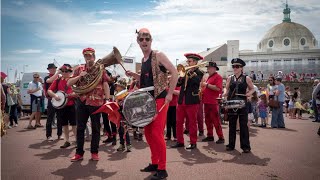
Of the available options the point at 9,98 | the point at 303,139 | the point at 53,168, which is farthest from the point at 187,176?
the point at 9,98

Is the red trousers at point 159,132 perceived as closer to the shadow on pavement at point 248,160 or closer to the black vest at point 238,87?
the shadow on pavement at point 248,160

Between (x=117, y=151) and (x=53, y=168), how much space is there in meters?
1.81

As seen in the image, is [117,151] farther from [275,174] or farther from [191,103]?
[275,174]

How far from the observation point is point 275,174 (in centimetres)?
501

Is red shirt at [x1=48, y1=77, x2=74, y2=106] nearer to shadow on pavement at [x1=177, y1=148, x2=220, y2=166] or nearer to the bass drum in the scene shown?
the bass drum

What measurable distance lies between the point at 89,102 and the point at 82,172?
4.57 ft

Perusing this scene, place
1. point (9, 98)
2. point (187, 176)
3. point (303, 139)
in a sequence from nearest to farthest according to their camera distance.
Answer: point (187, 176), point (303, 139), point (9, 98)

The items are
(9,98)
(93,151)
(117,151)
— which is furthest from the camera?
(9,98)

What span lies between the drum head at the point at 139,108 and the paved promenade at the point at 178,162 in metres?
1.02

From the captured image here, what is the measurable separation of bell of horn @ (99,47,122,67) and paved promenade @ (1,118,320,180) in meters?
2.03

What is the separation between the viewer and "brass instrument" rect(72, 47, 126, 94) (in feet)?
18.7

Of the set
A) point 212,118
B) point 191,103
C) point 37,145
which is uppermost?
point 191,103

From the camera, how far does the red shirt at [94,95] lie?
5805 mm

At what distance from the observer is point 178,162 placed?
5824mm
